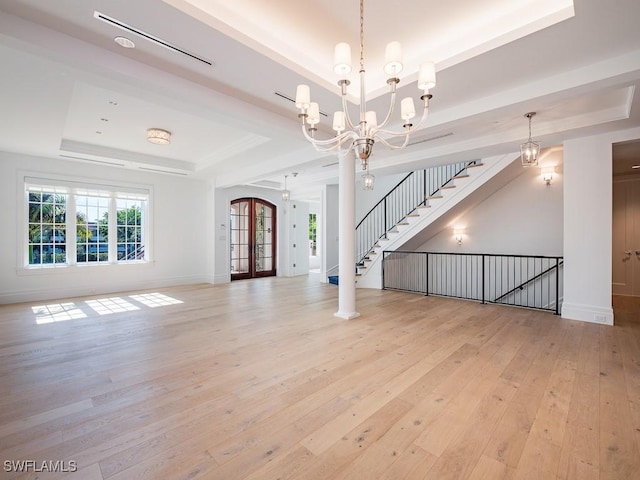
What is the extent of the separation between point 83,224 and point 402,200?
850 cm

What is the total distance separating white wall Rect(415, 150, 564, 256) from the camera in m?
6.58

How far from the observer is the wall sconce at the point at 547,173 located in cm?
654

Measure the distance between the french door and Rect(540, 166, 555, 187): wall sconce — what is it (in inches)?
298

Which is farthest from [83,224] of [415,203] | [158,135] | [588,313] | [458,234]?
[588,313]

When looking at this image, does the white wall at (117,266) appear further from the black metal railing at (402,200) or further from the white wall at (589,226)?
the white wall at (589,226)

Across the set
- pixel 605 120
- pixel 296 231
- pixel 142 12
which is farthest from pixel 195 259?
pixel 605 120

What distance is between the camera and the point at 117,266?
7.32 meters

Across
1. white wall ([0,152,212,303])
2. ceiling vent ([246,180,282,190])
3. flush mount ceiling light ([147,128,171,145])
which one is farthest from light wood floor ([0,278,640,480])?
ceiling vent ([246,180,282,190])

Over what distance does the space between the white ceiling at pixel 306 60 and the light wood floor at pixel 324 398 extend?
2837 millimetres

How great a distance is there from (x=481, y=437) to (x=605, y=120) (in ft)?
14.7

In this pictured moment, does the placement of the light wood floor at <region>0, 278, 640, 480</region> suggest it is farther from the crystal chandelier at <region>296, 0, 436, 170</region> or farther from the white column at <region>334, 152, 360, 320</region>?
the crystal chandelier at <region>296, 0, 436, 170</region>

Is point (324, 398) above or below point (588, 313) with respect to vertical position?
below

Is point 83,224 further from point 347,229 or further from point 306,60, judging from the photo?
point 306,60

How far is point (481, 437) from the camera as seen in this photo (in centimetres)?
196
